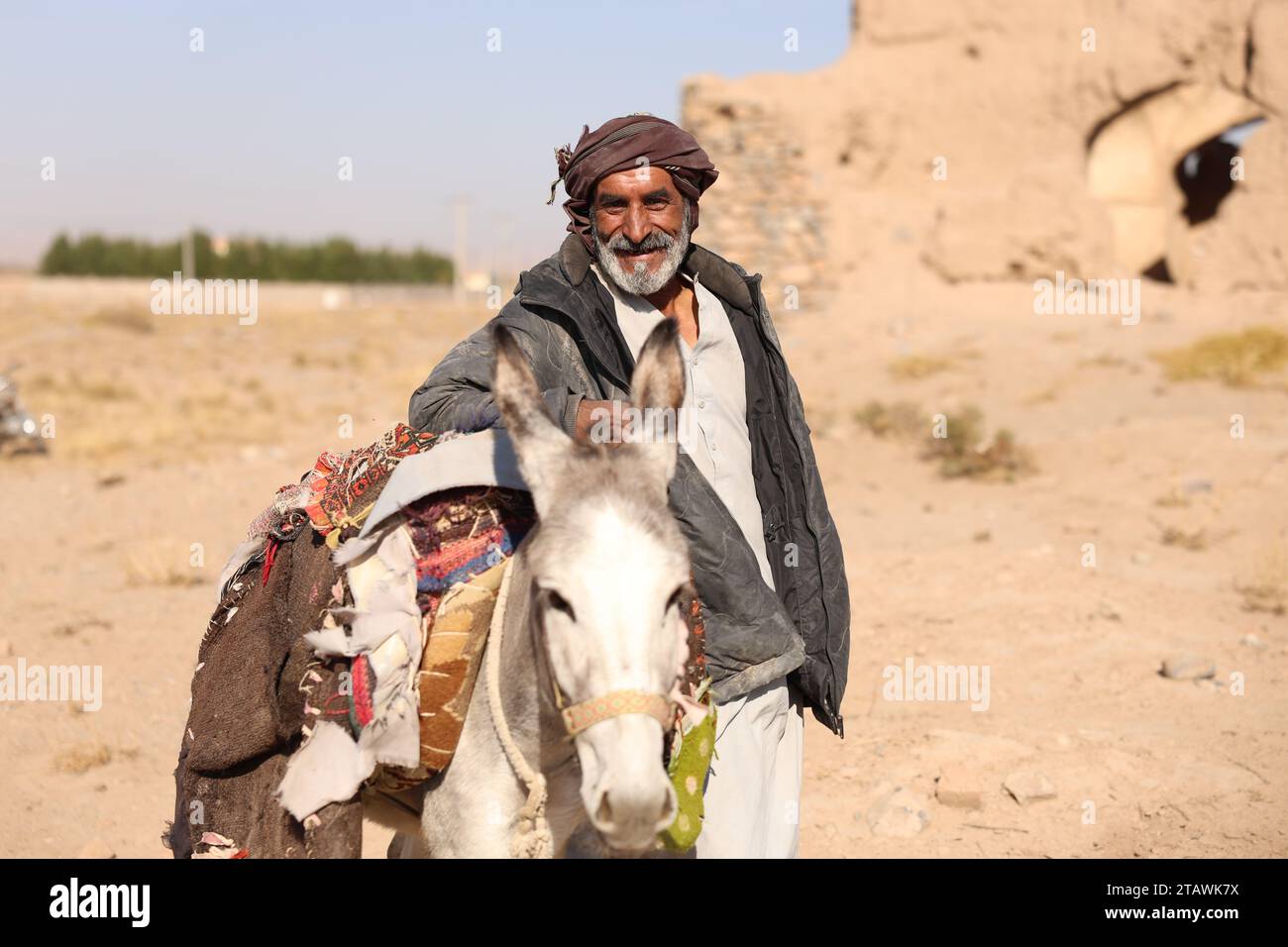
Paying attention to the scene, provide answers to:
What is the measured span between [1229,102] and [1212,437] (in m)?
11.9

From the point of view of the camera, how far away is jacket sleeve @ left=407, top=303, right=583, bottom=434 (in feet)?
8.90

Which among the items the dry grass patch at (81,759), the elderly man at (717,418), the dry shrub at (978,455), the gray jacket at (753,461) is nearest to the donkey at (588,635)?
the gray jacket at (753,461)

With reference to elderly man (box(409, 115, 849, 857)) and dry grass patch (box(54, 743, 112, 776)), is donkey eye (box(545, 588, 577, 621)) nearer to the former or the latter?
elderly man (box(409, 115, 849, 857))

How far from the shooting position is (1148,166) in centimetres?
2188

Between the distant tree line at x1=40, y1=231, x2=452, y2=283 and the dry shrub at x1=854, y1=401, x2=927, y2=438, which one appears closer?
the dry shrub at x1=854, y1=401, x2=927, y2=438

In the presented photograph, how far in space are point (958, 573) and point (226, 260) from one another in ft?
230

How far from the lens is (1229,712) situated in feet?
20.3

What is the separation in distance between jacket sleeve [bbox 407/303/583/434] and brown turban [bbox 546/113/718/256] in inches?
17.1

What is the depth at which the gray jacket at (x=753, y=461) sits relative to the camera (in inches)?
113

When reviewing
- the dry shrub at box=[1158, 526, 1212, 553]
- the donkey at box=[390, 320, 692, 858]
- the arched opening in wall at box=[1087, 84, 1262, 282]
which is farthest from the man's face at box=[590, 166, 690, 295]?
the arched opening in wall at box=[1087, 84, 1262, 282]

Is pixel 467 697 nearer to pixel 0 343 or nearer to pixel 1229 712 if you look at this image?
pixel 1229 712

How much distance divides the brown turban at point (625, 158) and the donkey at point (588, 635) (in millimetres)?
924

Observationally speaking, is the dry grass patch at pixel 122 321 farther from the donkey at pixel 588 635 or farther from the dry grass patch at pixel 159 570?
the donkey at pixel 588 635

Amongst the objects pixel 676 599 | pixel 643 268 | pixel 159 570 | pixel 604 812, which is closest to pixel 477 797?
pixel 604 812
